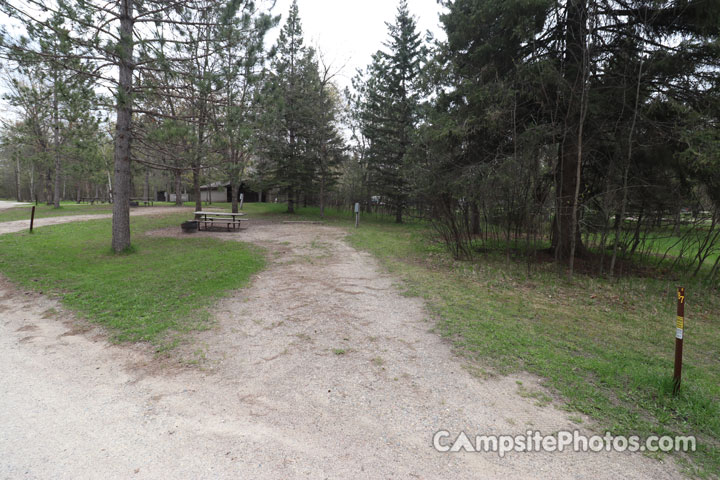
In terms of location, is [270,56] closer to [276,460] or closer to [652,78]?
[276,460]

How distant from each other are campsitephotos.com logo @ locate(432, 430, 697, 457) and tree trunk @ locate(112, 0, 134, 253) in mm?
8843

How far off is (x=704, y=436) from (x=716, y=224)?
709cm

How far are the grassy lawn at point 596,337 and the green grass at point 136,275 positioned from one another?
3.91 m

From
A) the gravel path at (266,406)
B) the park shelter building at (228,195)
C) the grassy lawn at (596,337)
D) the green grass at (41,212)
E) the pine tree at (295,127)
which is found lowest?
the gravel path at (266,406)

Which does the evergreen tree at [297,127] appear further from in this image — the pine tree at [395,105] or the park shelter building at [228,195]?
the park shelter building at [228,195]

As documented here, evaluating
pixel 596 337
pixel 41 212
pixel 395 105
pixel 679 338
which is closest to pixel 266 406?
pixel 679 338

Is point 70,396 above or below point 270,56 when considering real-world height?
below

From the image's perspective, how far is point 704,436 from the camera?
246cm

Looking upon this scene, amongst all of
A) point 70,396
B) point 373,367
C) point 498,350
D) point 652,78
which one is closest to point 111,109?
point 70,396

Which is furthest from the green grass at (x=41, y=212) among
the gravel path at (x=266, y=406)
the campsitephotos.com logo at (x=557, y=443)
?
the campsitephotos.com logo at (x=557, y=443)

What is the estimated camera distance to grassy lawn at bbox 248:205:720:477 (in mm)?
2709

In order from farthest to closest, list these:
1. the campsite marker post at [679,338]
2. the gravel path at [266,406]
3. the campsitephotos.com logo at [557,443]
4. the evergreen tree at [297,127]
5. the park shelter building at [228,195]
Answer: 1. the park shelter building at [228,195]
2. the evergreen tree at [297,127]
3. the campsite marker post at [679,338]
4. the campsitephotos.com logo at [557,443]
5. the gravel path at [266,406]

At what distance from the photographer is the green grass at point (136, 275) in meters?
4.59

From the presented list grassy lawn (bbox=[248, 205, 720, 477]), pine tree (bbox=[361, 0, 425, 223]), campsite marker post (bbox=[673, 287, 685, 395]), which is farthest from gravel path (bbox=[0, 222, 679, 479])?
pine tree (bbox=[361, 0, 425, 223])
